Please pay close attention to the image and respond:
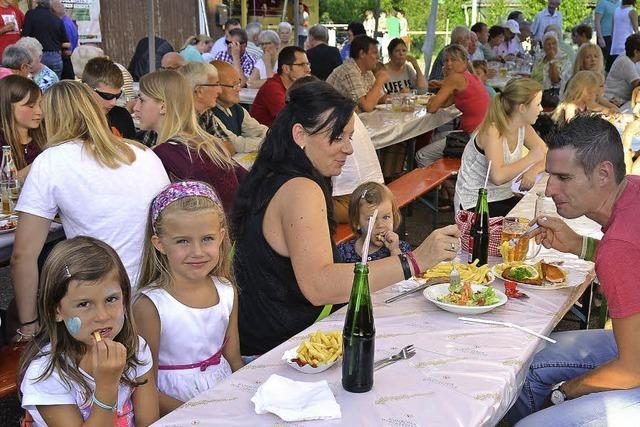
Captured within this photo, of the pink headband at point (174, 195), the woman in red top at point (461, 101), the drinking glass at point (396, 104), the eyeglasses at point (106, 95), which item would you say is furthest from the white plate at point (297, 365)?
the drinking glass at point (396, 104)

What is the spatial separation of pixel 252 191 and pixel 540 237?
1.17 metres

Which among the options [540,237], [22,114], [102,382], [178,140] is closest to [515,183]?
[540,237]

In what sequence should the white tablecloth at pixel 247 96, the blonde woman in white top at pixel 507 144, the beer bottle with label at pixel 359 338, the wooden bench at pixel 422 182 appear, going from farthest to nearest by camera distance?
the white tablecloth at pixel 247 96
the wooden bench at pixel 422 182
the blonde woman in white top at pixel 507 144
the beer bottle with label at pixel 359 338

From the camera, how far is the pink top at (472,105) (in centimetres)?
724

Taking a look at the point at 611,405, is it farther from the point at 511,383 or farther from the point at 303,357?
→ the point at 303,357

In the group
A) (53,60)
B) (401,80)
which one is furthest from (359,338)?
(53,60)

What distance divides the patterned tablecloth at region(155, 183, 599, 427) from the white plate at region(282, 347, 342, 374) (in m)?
0.02

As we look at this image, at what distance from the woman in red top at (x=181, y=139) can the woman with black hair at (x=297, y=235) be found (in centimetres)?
114

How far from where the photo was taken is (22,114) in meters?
4.04

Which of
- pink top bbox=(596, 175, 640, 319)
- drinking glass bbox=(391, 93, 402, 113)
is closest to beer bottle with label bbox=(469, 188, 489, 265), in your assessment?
pink top bbox=(596, 175, 640, 319)

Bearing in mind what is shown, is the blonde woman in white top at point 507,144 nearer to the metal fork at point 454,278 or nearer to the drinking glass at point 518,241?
the drinking glass at point 518,241

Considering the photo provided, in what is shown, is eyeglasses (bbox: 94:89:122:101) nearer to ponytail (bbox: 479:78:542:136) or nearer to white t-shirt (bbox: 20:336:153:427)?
ponytail (bbox: 479:78:542:136)

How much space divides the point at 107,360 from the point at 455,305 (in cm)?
115

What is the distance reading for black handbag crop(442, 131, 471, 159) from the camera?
6.78m
